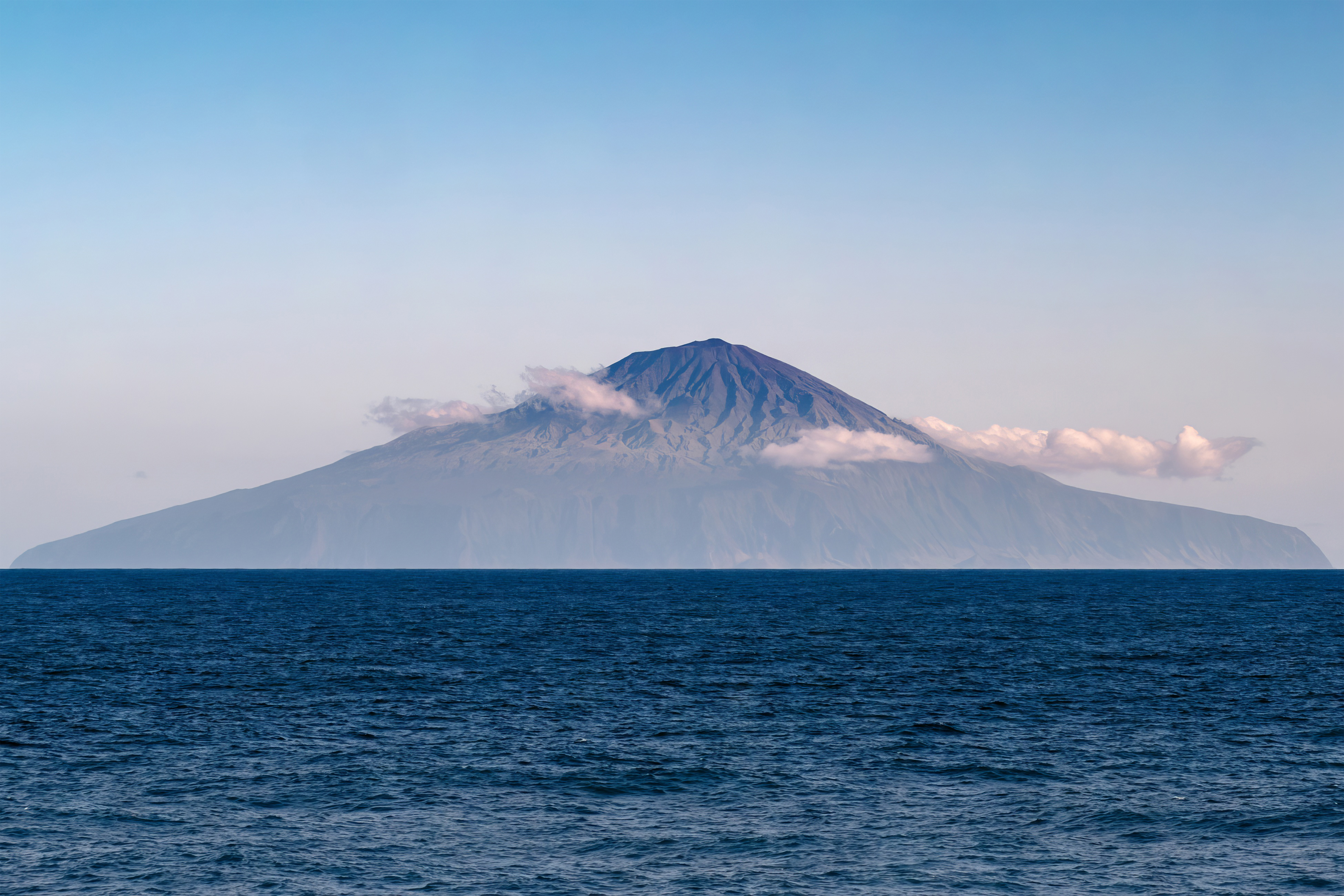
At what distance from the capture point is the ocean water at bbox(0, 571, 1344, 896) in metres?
28.0

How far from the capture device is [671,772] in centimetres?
3859

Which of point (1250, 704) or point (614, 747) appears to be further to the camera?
point (1250, 704)

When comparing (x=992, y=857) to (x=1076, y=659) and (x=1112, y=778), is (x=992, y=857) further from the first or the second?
(x=1076, y=659)

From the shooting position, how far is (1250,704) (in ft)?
178

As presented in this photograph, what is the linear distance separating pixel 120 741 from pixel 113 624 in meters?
75.3

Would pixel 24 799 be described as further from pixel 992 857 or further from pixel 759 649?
pixel 759 649

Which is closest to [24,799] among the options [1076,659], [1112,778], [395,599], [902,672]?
[1112,778]

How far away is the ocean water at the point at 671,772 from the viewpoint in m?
28.0

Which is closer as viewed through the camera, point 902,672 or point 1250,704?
point 1250,704

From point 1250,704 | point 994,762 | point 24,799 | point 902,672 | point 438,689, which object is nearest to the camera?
point 24,799

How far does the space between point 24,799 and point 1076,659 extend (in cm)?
6193

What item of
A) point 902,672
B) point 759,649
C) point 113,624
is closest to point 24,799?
point 902,672

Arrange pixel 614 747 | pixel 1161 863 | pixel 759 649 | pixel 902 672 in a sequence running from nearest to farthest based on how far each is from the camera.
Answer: pixel 1161 863 → pixel 614 747 → pixel 902 672 → pixel 759 649

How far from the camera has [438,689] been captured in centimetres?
5966
